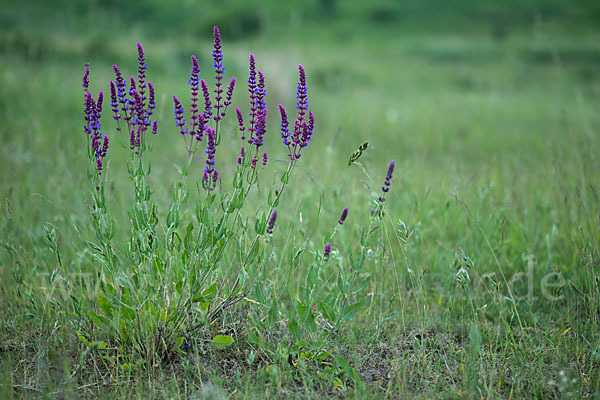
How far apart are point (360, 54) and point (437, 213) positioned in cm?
1261

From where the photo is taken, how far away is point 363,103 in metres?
8.72

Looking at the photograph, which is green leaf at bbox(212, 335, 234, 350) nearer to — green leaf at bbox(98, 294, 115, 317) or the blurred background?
green leaf at bbox(98, 294, 115, 317)

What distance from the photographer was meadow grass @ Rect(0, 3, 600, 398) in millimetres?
1966

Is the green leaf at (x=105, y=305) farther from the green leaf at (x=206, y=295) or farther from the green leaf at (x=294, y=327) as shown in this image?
the green leaf at (x=294, y=327)

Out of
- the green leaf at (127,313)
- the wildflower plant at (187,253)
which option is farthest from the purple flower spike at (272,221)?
the green leaf at (127,313)

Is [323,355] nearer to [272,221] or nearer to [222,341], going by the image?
[222,341]

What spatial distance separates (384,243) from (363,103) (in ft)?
19.4

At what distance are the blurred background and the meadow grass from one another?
0.05m

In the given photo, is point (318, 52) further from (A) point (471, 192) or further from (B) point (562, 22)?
(B) point (562, 22)

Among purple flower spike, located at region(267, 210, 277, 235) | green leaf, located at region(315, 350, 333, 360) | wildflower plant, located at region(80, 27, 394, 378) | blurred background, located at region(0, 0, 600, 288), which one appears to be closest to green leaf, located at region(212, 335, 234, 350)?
wildflower plant, located at region(80, 27, 394, 378)

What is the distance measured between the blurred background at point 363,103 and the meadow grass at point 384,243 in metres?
0.05

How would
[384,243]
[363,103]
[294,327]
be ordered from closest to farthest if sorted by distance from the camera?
[294,327] → [384,243] → [363,103]

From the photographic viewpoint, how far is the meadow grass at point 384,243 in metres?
1.97

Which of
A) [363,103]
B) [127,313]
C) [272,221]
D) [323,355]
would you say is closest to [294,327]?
[323,355]
